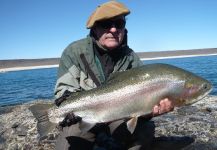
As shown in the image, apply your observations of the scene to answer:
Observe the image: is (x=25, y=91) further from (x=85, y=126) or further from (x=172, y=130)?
(x=85, y=126)

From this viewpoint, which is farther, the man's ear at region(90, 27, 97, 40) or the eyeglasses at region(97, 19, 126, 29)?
the man's ear at region(90, 27, 97, 40)

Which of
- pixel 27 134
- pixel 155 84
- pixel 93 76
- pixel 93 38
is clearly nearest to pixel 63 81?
pixel 93 76

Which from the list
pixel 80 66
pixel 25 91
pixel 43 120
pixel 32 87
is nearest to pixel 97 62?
pixel 80 66

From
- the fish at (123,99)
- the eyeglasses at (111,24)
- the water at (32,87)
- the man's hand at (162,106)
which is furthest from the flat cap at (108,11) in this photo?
the water at (32,87)

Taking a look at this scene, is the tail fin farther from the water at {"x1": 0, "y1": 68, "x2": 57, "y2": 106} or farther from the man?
the water at {"x1": 0, "y1": 68, "x2": 57, "y2": 106}

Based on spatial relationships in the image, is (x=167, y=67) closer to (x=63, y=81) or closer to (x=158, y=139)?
(x=63, y=81)

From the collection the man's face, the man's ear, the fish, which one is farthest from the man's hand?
the man's ear
